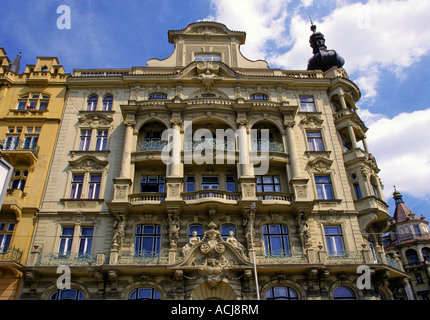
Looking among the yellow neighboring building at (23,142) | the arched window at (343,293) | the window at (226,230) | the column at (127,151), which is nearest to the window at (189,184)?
the window at (226,230)

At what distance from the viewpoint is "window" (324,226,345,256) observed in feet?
72.3

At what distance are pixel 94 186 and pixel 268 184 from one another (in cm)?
1184

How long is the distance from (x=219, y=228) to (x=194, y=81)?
1246 cm

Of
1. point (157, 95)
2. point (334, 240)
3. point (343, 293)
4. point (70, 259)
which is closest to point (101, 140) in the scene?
point (157, 95)

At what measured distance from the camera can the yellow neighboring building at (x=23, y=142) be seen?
21.1 m

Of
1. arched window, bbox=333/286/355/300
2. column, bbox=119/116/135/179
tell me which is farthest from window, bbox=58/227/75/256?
arched window, bbox=333/286/355/300

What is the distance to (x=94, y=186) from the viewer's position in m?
24.0

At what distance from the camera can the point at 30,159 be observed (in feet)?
79.5

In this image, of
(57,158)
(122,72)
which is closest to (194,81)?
(122,72)

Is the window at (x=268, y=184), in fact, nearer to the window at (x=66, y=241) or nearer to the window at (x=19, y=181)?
the window at (x=66, y=241)

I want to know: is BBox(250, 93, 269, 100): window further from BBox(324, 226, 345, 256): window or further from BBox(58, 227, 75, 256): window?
BBox(58, 227, 75, 256): window

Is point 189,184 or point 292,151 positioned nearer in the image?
point 189,184

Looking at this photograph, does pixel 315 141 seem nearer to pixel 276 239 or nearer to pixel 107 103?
pixel 276 239

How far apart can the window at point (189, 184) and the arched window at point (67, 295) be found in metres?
8.96
